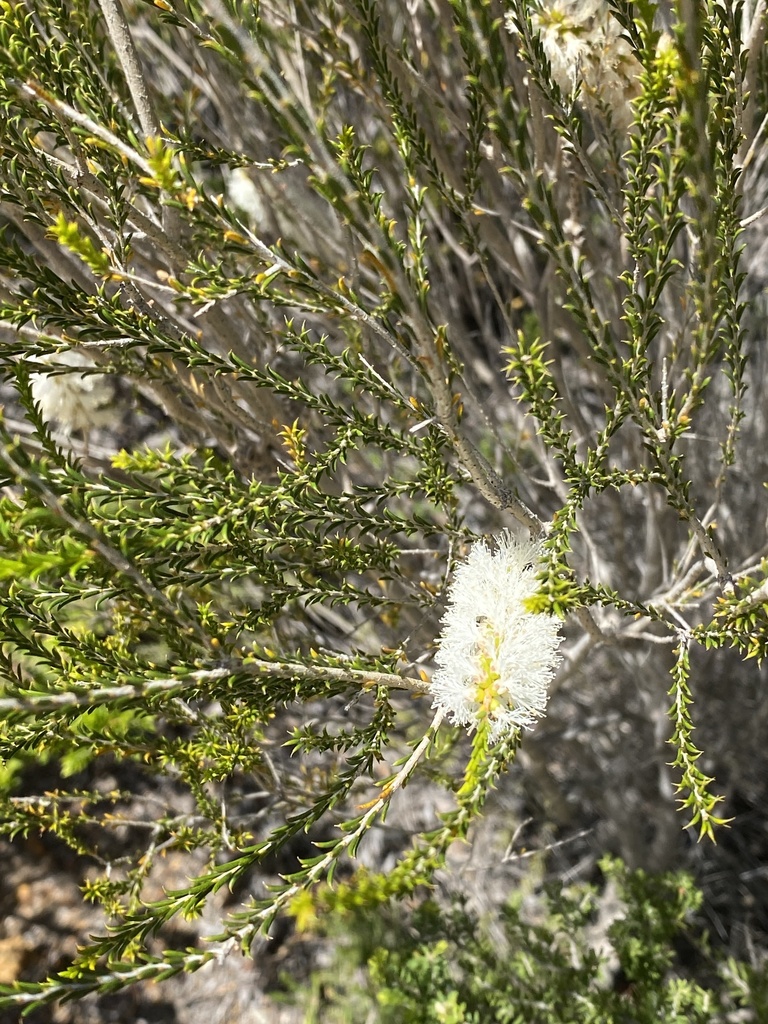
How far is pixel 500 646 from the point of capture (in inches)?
40.1

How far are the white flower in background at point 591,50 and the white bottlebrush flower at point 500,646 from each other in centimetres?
78

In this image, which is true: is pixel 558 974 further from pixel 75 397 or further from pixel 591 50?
pixel 591 50

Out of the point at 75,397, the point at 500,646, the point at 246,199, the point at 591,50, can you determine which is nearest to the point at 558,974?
the point at 500,646

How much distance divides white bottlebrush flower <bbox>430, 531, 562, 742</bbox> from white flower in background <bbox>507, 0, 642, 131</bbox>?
2.54 feet

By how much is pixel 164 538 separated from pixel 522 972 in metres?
1.88

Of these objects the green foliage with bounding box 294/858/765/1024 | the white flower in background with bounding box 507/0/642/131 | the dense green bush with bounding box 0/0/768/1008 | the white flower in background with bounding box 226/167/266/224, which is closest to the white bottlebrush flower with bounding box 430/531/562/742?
the dense green bush with bounding box 0/0/768/1008

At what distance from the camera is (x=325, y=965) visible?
2.85 metres

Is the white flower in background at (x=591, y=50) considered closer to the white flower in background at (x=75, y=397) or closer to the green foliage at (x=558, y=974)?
the white flower in background at (x=75, y=397)

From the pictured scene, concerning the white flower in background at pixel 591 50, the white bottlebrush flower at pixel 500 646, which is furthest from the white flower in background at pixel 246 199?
the white bottlebrush flower at pixel 500 646

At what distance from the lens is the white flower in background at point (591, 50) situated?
120 cm

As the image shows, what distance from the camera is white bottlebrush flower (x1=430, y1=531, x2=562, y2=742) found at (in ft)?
3.32

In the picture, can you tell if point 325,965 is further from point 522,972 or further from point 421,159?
point 421,159

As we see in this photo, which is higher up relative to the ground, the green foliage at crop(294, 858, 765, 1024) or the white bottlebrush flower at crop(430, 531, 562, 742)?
the white bottlebrush flower at crop(430, 531, 562, 742)

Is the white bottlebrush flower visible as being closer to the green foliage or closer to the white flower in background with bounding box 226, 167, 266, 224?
the green foliage
